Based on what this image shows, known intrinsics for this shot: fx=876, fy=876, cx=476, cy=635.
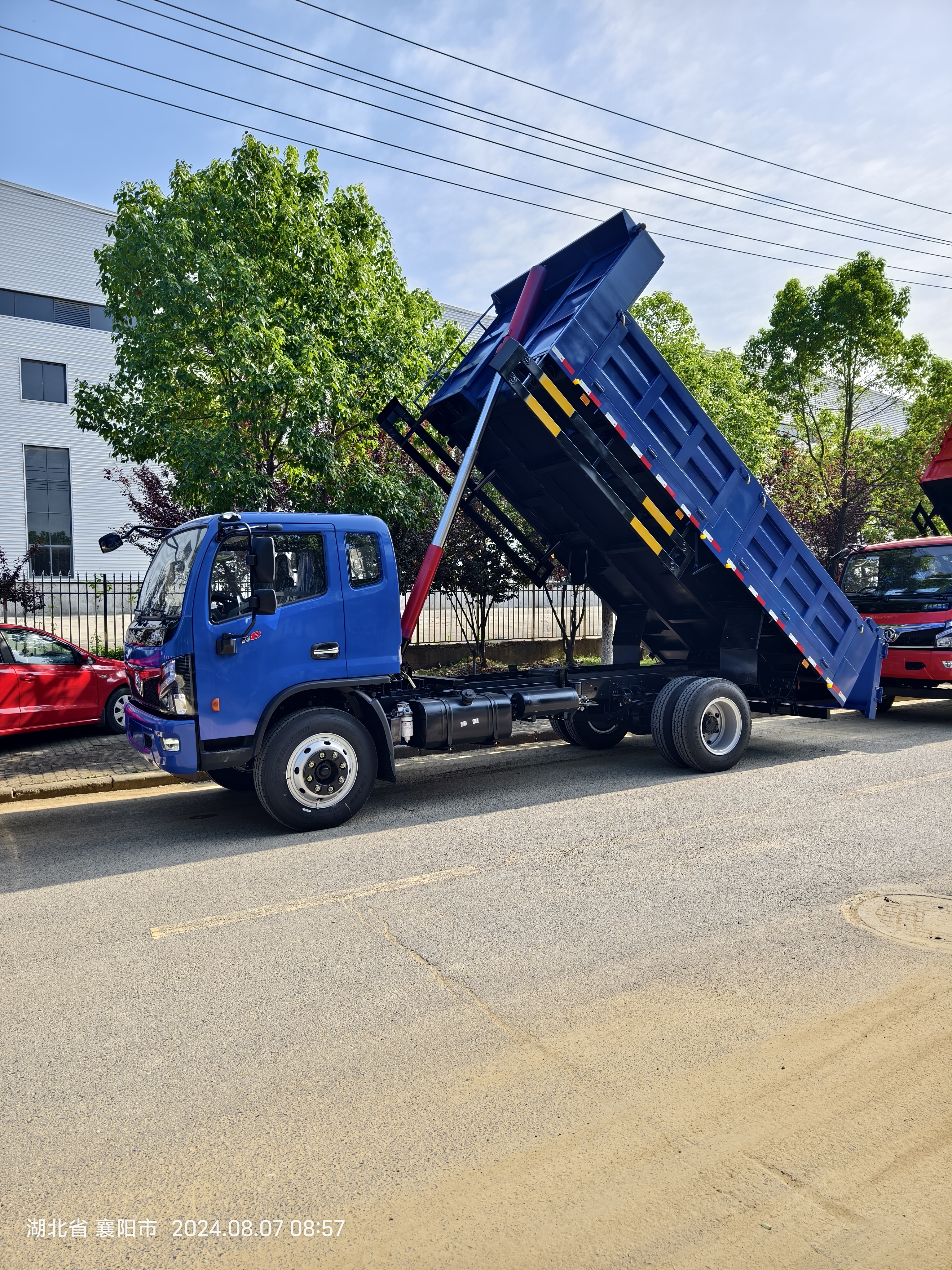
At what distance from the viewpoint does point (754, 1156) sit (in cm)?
274

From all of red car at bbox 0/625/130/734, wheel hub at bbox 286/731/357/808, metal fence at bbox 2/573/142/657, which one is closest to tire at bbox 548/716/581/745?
wheel hub at bbox 286/731/357/808

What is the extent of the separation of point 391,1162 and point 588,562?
24.2 ft

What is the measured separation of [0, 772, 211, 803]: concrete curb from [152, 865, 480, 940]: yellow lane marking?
3.43 meters

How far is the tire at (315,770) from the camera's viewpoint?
652 cm


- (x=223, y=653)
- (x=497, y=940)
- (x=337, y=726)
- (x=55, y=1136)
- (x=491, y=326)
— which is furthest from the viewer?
(x=491, y=326)

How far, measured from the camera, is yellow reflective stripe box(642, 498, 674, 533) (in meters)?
7.96

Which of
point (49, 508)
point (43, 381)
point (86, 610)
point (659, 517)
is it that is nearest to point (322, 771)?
point (659, 517)

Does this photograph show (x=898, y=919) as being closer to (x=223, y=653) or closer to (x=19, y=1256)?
(x=19, y=1256)

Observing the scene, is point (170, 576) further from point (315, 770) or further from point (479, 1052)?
point (479, 1052)

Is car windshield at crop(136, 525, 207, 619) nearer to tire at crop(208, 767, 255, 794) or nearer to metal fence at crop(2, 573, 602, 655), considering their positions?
tire at crop(208, 767, 255, 794)

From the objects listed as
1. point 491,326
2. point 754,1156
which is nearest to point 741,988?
point 754,1156

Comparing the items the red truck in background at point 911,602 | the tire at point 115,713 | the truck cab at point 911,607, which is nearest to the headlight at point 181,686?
the tire at point 115,713

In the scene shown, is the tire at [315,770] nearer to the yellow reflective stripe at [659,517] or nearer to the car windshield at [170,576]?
the car windshield at [170,576]

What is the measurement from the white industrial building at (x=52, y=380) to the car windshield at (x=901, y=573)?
3250 cm
